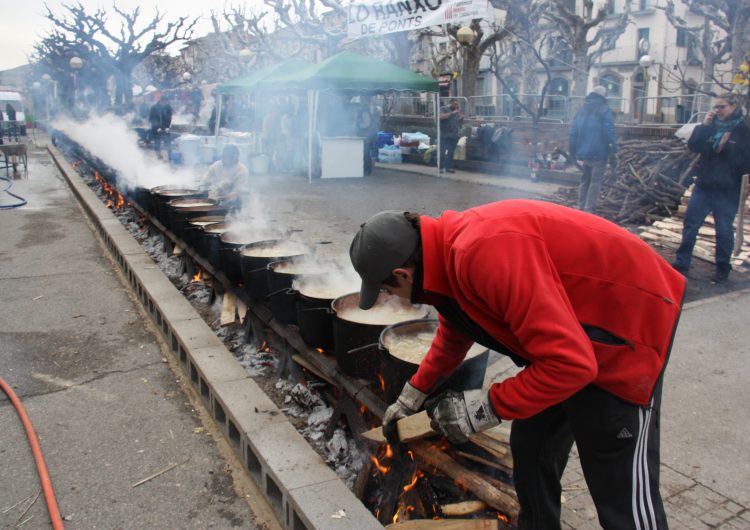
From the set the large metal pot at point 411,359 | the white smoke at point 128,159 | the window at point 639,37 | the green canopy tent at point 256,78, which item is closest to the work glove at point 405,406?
the large metal pot at point 411,359

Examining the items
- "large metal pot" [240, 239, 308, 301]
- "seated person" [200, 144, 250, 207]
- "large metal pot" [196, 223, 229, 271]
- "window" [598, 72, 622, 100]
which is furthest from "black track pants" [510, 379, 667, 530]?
"window" [598, 72, 622, 100]

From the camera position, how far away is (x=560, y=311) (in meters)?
1.82

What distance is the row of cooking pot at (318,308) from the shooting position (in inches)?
124

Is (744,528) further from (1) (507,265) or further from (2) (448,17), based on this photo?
(2) (448,17)

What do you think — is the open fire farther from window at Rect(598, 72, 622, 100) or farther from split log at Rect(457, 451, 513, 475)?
window at Rect(598, 72, 622, 100)

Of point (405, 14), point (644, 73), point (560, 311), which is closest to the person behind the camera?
point (560, 311)

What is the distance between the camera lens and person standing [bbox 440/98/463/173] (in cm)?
1748

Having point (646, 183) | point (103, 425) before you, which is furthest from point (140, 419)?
point (646, 183)

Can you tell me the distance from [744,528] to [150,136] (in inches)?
951

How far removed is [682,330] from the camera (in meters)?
5.29

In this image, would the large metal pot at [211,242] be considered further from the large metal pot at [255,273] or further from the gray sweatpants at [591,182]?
the gray sweatpants at [591,182]

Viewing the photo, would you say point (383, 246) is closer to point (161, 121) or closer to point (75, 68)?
point (161, 121)

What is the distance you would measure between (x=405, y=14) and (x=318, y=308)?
13.6 metres

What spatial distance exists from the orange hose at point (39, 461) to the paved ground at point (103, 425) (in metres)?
0.06
